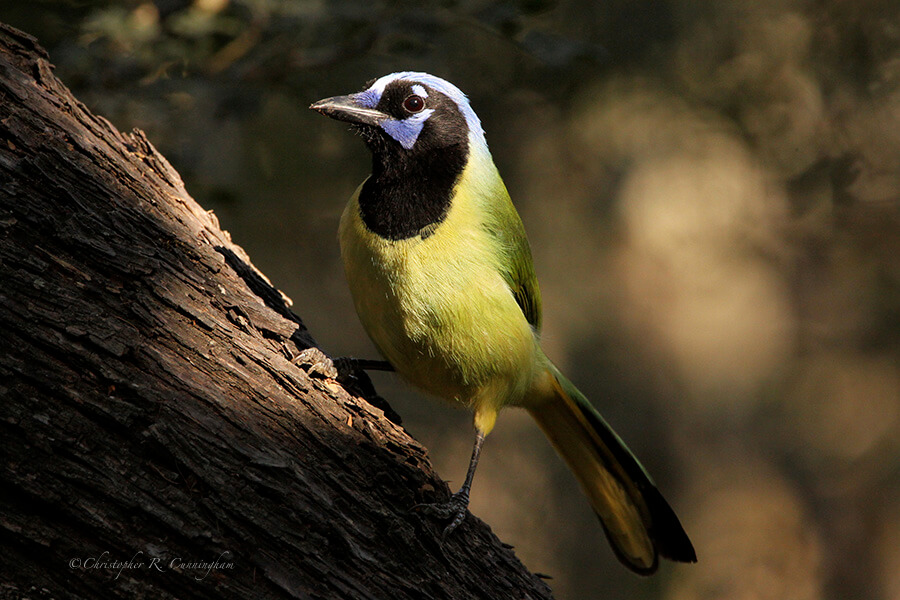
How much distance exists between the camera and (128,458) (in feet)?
7.82

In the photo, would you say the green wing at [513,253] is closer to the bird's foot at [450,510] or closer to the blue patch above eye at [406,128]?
the blue patch above eye at [406,128]

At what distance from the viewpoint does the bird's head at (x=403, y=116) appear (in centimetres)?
370

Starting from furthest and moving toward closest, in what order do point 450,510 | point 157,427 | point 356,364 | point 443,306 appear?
point 356,364 → point 443,306 → point 450,510 → point 157,427

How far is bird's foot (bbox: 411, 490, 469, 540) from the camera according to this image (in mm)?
2951

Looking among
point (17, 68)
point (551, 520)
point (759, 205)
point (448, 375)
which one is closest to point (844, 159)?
point (759, 205)

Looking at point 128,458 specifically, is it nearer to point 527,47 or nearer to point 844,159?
point 527,47

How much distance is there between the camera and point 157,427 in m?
2.44

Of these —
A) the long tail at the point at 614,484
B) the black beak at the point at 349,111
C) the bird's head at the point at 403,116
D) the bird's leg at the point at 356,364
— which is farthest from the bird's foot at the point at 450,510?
the black beak at the point at 349,111

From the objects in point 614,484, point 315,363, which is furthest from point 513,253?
point 614,484

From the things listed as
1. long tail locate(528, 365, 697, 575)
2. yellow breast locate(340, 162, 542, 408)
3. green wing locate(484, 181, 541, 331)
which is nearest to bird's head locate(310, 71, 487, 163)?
yellow breast locate(340, 162, 542, 408)

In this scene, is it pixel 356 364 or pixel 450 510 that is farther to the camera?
pixel 356 364

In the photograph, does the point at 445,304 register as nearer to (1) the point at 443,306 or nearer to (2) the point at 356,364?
(1) the point at 443,306

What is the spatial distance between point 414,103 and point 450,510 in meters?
1.93

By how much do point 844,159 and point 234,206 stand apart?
6.17 metres
